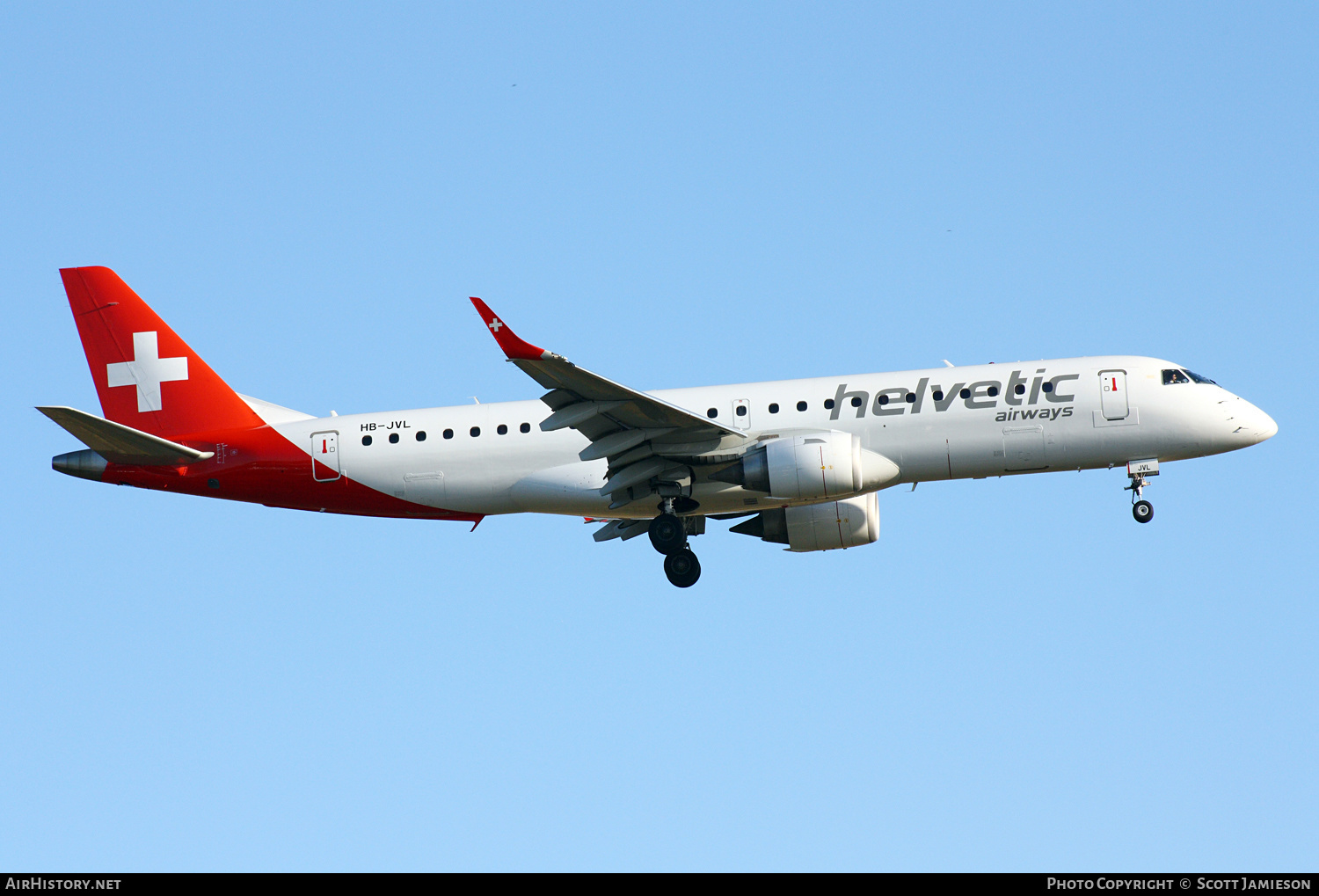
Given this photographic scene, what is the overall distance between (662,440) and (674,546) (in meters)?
2.78

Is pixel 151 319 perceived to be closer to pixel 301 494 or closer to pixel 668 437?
pixel 301 494

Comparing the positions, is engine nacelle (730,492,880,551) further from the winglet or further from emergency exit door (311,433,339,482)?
emergency exit door (311,433,339,482)

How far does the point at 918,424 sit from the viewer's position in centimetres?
3030

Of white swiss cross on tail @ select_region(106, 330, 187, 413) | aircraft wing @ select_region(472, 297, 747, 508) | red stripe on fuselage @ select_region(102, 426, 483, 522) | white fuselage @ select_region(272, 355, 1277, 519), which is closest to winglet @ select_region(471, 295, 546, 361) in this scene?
aircraft wing @ select_region(472, 297, 747, 508)

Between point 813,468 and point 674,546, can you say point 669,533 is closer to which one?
point 674,546

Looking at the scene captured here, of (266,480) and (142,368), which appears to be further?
(142,368)

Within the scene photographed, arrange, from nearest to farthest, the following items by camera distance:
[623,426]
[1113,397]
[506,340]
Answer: [506,340], [623,426], [1113,397]

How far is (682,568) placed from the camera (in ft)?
104

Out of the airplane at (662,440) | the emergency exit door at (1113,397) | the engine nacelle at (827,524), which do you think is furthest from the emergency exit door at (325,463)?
the emergency exit door at (1113,397)

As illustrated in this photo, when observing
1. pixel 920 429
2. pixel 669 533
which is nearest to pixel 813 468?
pixel 920 429

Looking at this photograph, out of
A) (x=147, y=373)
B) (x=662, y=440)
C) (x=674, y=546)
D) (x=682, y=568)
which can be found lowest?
(x=682, y=568)

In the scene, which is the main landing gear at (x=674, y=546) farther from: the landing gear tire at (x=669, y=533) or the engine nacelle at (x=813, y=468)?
the engine nacelle at (x=813, y=468)
